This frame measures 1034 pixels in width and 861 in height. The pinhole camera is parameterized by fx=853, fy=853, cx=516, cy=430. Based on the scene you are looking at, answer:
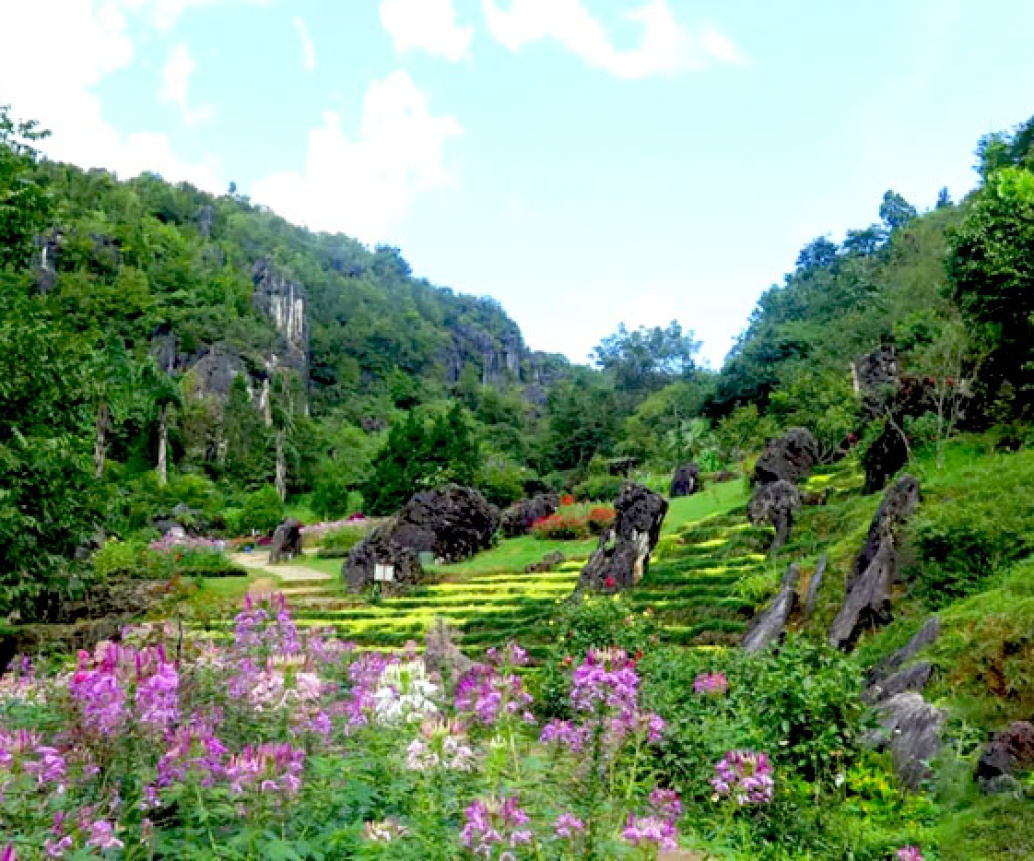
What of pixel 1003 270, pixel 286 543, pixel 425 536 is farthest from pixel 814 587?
pixel 286 543

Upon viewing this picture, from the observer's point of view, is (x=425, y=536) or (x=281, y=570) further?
(x=281, y=570)

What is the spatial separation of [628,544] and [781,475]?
7434 mm

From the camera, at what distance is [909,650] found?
7.23 m

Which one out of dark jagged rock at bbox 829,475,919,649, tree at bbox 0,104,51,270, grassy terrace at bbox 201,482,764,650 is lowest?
grassy terrace at bbox 201,482,764,650

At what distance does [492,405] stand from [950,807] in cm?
6777

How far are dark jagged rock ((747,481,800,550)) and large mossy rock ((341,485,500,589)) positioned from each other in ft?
27.2

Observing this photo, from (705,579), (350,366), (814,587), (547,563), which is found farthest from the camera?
(350,366)

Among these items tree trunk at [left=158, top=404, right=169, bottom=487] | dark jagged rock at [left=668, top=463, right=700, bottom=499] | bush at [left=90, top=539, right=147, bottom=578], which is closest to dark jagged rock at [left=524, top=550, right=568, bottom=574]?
dark jagged rock at [left=668, top=463, right=700, bottom=499]

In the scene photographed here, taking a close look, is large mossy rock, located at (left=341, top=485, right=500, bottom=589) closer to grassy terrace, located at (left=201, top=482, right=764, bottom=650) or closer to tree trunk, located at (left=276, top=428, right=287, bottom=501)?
grassy terrace, located at (left=201, top=482, right=764, bottom=650)

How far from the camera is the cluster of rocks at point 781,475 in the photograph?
17.4 m

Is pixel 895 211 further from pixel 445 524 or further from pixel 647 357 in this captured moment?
pixel 445 524

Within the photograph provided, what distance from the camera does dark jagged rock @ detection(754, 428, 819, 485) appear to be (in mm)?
22031

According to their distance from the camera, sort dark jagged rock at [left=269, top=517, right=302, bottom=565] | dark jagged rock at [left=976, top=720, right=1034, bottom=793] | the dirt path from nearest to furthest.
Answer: dark jagged rock at [left=976, top=720, right=1034, bottom=793], the dirt path, dark jagged rock at [left=269, top=517, right=302, bottom=565]

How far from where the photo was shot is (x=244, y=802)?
2.25 m
